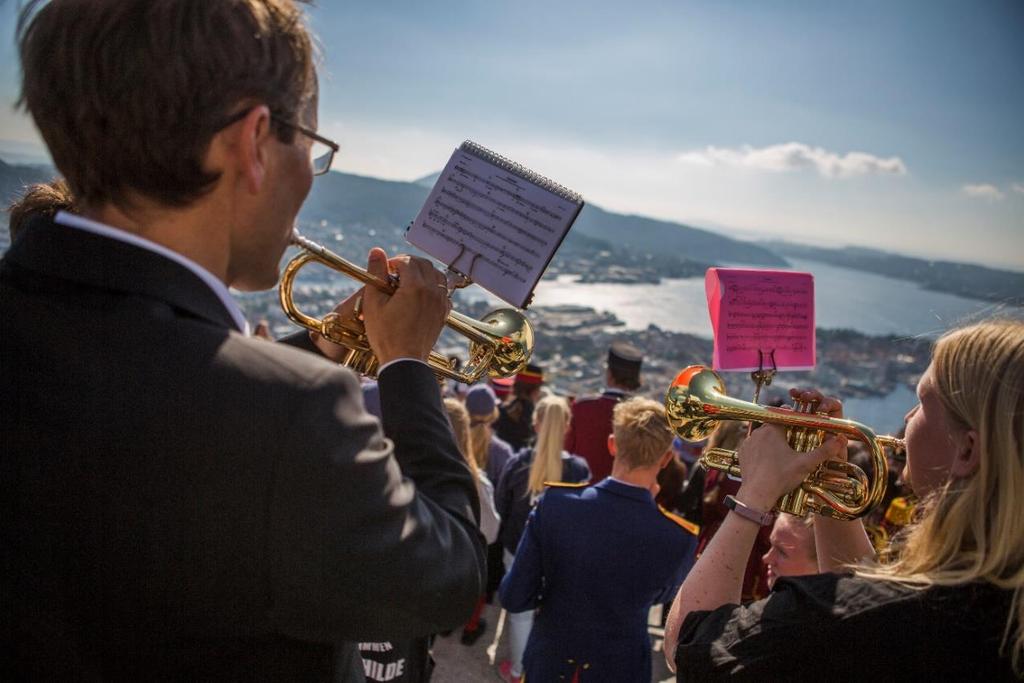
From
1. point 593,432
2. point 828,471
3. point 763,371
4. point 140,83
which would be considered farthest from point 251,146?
point 593,432

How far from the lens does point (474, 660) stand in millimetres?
4562

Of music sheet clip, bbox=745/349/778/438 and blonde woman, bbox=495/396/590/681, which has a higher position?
music sheet clip, bbox=745/349/778/438

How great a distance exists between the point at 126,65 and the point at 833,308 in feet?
51.8

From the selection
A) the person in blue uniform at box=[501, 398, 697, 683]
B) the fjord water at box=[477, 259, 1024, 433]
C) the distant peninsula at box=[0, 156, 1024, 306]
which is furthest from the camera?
the distant peninsula at box=[0, 156, 1024, 306]

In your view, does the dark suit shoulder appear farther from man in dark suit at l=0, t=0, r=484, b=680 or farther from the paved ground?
the paved ground

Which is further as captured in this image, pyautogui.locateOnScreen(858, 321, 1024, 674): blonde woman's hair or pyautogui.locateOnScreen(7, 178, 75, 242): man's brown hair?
pyautogui.locateOnScreen(7, 178, 75, 242): man's brown hair

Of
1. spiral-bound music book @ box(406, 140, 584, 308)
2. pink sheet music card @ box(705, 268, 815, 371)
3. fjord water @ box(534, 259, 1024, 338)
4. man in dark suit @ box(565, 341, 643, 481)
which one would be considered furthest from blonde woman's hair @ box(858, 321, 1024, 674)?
fjord water @ box(534, 259, 1024, 338)

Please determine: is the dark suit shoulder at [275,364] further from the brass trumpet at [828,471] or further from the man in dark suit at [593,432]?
the man in dark suit at [593,432]

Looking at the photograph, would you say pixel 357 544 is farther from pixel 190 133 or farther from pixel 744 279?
pixel 744 279

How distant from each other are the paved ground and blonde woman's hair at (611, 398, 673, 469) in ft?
7.15

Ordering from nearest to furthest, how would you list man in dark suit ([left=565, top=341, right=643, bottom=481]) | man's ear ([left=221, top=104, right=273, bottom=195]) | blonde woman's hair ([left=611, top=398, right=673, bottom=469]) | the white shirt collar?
the white shirt collar < man's ear ([left=221, top=104, right=273, bottom=195]) < blonde woman's hair ([left=611, top=398, right=673, bottom=469]) < man in dark suit ([left=565, top=341, right=643, bottom=481])

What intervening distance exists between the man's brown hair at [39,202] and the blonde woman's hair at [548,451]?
2982mm

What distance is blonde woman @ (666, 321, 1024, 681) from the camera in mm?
1222

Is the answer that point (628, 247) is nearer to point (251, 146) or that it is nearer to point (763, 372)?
point (763, 372)
